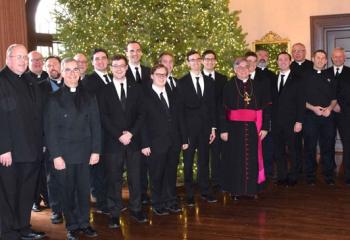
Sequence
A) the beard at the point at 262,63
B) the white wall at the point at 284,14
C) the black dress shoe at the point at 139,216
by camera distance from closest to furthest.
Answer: the black dress shoe at the point at 139,216
the beard at the point at 262,63
the white wall at the point at 284,14

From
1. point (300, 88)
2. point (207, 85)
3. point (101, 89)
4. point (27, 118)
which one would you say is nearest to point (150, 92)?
point (101, 89)

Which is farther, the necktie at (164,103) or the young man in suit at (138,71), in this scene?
the young man in suit at (138,71)

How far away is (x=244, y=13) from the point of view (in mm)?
10227

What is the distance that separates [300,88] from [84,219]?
139 inches

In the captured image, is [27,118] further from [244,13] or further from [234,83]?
[244,13]

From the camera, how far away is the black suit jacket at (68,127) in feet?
14.7

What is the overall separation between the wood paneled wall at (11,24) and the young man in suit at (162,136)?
9.54ft

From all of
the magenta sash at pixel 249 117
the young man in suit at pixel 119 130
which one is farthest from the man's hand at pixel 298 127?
the young man in suit at pixel 119 130

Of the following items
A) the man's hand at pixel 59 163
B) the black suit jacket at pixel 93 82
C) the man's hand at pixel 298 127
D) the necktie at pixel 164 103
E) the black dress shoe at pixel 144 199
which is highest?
the black suit jacket at pixel 93 82

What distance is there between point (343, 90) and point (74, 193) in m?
4.11

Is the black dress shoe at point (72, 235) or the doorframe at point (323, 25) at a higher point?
the doorframe at point (323, 25)

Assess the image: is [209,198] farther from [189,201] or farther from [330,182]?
[330,182]

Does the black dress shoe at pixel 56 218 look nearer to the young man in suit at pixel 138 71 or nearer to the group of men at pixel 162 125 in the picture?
the group of men at pixel 162 125

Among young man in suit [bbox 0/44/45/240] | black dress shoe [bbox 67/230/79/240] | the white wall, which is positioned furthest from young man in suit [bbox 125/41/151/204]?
the white wall
